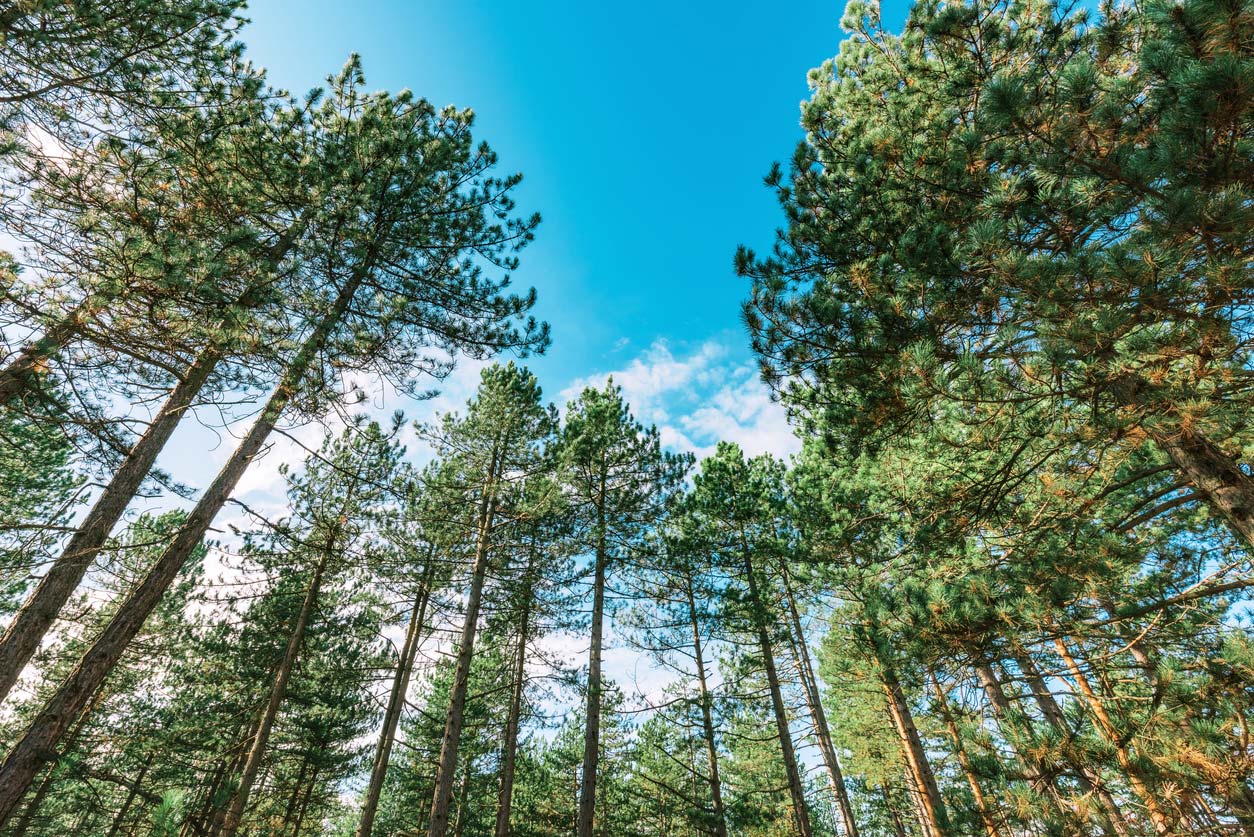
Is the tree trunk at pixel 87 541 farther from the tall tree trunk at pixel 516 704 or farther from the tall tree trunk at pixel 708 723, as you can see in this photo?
the tall tree trunk at pixel 708 723

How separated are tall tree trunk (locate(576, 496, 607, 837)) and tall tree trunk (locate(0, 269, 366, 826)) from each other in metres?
6.98

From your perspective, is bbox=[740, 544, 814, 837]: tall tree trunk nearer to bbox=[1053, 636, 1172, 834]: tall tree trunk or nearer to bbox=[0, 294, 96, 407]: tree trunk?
bbox=[1053, 636, 1172, 834]: tall tree trunk

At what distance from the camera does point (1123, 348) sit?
285 centimetres

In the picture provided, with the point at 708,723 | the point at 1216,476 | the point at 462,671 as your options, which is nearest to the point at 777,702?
the point at 708,723

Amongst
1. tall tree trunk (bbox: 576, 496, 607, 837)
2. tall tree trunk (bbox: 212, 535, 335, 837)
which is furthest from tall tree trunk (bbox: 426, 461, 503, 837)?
tall tree trunk (bbox: 212, 535, 335, 837)

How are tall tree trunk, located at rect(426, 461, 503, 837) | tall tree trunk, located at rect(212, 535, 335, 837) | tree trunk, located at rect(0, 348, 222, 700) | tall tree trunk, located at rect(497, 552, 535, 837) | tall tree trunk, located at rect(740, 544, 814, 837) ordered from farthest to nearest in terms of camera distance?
tall tree trunk, located at rect(497, 552, 535, 837)
tall tree trunk, located at rect(740, 544, 814, 837)
tall tree trunk, located at rect(212, 535, 335, 837)
tall tree trunk, located at rect(426, 461, 503, 837)
tree trunk, located at rect(0, 348, 222, 700)

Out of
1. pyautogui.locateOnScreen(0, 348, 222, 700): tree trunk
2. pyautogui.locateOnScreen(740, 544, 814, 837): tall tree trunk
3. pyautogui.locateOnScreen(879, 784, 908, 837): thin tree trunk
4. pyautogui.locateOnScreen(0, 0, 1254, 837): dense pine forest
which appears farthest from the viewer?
pyautogui.locateOnScreen(879, 784, 908, 837): thin tree trunk

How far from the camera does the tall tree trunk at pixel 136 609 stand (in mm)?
3877

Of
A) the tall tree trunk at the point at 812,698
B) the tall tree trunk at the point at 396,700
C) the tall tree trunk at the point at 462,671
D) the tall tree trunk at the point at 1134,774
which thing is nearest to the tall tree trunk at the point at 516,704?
the tall tree trunk at the point at 462,671

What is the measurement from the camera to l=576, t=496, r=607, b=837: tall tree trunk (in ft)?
27.3

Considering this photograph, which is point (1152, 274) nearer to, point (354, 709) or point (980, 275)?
point (980, 275)

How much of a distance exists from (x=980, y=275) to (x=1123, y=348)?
1128mm

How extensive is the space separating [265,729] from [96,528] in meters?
5.85

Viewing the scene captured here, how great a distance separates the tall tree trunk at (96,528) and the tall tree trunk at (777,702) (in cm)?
1055
